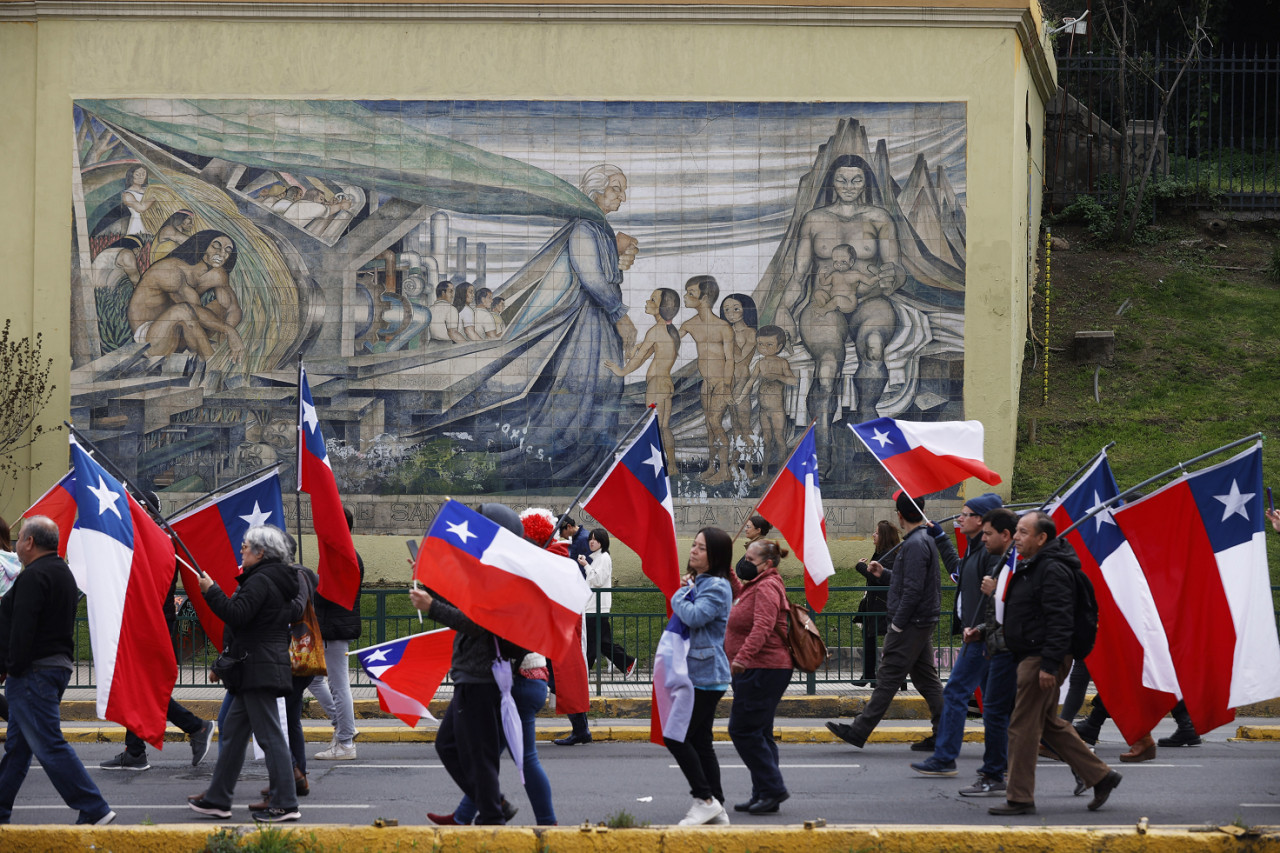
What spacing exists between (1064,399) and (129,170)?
57.8ft

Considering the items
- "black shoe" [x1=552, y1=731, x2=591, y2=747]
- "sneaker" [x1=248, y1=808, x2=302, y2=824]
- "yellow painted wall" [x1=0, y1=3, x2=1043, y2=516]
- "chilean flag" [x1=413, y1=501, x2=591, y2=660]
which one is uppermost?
"yellow painted wall" [x1=0, y1=3, x2=1043, y2=516]

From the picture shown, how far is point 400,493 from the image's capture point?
22109 mm

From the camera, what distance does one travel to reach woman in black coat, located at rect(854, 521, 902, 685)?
13430 millimetres

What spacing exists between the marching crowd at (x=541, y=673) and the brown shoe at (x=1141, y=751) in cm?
3

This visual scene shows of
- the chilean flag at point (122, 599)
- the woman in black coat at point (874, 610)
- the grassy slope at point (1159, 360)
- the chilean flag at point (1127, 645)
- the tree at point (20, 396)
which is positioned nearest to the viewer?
the chilean flag at point (122, 599)

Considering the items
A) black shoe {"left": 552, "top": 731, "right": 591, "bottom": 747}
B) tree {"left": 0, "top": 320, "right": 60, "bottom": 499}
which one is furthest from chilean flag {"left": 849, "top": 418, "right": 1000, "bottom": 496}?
tree {"left": 0, "top": 320, "right": 60, "bottom": 499}

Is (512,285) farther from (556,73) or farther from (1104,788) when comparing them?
(1104,788)

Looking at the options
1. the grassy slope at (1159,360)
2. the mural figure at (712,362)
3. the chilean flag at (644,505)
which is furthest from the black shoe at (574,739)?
the grassy slope at (1159,360)

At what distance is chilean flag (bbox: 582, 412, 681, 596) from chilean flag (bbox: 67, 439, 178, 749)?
2.81 m

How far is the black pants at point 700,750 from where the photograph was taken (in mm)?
7676

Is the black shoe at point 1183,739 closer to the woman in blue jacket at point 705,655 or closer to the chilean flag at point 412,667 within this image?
the woman in blue jacket at point 705,655

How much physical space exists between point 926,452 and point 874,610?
10.0ft

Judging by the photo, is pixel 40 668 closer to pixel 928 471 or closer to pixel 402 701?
pixel 402 701

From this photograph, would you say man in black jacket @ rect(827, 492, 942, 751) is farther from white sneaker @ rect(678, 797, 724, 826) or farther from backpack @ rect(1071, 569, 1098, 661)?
white sneaker @ rect(678, 797, 724, 826)
